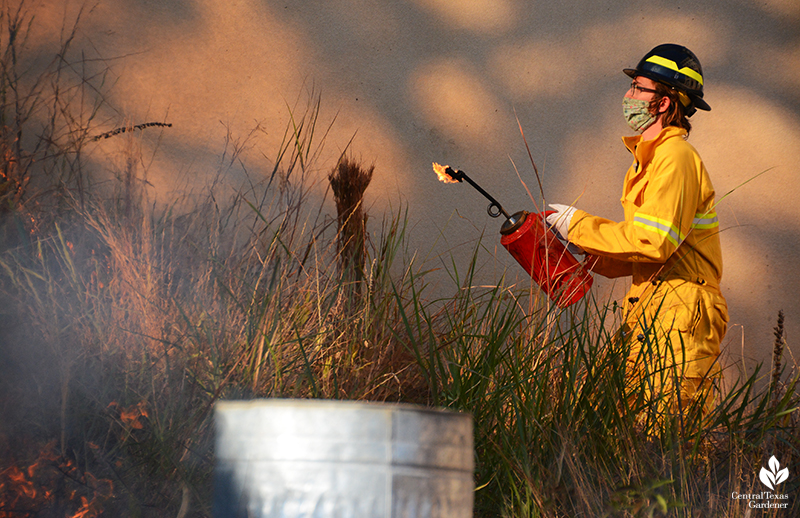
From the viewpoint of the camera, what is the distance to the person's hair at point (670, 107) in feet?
7.56

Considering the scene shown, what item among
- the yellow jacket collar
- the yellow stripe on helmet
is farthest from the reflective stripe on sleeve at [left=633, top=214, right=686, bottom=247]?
the yellow stripe on helmet

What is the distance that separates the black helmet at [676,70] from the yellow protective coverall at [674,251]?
17 cm

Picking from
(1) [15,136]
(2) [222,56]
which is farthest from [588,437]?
(2) [222,56]

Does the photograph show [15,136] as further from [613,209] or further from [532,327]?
[613,209]

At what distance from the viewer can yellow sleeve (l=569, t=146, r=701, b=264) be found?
2.02 meters

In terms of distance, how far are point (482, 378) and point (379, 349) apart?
1.33ft

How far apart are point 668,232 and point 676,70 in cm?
66

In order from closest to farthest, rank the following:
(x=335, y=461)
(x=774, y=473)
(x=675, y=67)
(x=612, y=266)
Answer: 1. (x=335, y=461)
2. (x=774, y=473)
3. (x=675, y=67)
4. (x=612, y=266)

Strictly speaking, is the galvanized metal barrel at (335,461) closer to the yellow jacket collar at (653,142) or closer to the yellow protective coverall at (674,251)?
the yellow protective coverall at (674,251)

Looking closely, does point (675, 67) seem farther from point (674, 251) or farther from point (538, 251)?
point (538, 251)

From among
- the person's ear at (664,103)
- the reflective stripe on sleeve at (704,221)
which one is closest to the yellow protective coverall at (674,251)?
the reflective stripe on sleeve at (704,221)

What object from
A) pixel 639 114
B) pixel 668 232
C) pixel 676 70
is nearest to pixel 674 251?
pixel 668 232

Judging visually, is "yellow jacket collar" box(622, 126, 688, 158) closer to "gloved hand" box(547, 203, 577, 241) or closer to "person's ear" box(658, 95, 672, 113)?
"person's ear" box(658, 95, 672, 113)

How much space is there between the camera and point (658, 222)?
202 cm
